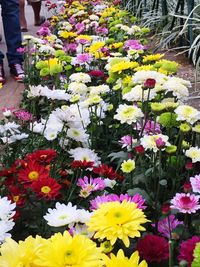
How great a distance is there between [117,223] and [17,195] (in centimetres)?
51

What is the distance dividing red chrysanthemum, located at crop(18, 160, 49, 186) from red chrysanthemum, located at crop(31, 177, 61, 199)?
0.04 metres

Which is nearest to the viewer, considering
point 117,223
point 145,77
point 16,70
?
point 117,223

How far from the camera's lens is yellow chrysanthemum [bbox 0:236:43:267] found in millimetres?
854

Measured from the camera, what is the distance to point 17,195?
1.44m

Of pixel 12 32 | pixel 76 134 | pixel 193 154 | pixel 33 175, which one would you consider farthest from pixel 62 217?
pixel 12 32

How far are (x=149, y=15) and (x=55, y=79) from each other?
10.6 feet

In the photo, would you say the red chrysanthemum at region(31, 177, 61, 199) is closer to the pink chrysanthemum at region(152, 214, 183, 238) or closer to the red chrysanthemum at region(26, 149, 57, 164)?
the red chrysanthemum at region(26, 149, 57, 164)

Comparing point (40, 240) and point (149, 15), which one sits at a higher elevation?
point (40, 240)

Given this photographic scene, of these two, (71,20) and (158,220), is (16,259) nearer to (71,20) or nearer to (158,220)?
(158,220)

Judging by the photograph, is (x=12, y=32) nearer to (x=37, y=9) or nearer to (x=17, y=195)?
(x=17, y=195)

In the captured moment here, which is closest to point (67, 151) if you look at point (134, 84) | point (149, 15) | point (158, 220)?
point (134, 84)

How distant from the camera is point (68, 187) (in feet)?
5.52

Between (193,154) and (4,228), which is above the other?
(4,228)

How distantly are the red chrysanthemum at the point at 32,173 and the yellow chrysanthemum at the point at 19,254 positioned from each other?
1.61 ft
